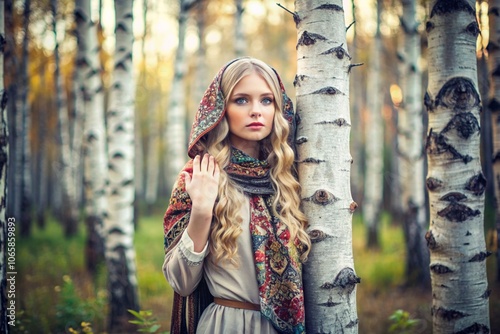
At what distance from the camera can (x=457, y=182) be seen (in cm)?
231

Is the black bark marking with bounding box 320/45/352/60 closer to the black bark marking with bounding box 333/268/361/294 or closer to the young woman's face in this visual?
the young woman's face

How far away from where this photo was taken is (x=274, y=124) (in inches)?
86.9

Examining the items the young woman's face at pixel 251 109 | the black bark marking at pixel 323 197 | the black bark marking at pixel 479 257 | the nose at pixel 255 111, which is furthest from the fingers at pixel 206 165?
the black bark marking at pixel 479 257

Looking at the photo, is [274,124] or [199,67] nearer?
[274,124]

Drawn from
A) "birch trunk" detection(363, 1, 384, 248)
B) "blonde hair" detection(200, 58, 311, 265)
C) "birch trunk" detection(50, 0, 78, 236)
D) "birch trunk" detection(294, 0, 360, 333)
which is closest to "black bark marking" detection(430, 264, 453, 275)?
"birch trunk" detection(294, 0, 360, 333)

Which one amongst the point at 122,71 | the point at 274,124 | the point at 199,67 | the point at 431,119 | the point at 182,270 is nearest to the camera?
the point at 182,270

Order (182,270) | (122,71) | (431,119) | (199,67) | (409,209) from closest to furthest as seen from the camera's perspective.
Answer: (182,270), (431,119), (122,71), (409,209), (199,67)

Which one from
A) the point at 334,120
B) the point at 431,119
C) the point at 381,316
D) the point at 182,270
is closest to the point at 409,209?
the point at 381,316

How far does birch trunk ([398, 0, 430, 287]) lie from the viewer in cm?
611

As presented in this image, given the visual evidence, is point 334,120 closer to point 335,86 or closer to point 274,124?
point 335,86

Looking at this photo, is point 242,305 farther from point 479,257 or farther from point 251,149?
point 479,257

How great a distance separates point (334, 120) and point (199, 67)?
8.96 meters

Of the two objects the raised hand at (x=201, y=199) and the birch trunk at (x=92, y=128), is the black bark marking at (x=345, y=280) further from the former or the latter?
the birch trunk at (x=92, y=128)

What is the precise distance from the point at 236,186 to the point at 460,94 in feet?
5.14
